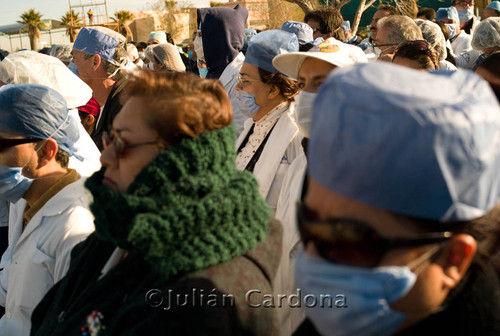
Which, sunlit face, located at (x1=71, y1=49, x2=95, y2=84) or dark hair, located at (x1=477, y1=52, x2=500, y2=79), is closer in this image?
dark hair, located at (x1=477, y1=52, x2=500, y2=79)

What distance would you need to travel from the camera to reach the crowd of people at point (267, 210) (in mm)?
1304

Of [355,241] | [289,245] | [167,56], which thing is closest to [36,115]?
[289,245]

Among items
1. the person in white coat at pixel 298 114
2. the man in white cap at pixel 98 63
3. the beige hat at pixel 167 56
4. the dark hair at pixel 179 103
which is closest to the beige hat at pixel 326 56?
the person in white coat at pixel 298 114

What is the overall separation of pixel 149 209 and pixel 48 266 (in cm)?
120

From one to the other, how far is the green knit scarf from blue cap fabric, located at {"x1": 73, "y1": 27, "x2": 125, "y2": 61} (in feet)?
14.5

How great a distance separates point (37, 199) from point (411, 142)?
2.54 metres

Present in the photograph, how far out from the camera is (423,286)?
4.52 feet

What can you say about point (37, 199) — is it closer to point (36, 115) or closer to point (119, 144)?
point (36, 115)

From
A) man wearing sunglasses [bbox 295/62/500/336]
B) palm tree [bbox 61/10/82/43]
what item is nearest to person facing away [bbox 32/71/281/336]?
man wearing sunglasses [bbox 295/62/500/336]

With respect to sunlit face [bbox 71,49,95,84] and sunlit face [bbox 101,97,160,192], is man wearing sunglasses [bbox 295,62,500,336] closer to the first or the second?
sunlit face [bbox 101,97,160,192]

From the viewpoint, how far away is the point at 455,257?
139 cm

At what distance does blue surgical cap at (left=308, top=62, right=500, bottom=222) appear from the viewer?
4.14ft

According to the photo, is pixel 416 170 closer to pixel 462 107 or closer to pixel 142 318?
pixel 462 107

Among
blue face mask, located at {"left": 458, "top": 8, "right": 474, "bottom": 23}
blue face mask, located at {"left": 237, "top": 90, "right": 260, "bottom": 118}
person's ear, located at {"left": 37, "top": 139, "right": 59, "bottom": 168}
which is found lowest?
blue face mask, located at {"left": 458, "top": 8, "right": 474, "bottom": 23}
